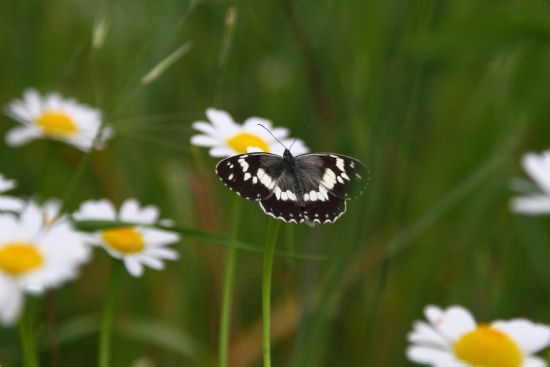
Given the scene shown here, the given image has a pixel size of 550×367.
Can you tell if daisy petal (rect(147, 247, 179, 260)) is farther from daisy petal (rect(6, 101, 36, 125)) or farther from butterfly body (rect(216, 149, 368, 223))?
daisy petal (rect(6, 101, 36, 125))

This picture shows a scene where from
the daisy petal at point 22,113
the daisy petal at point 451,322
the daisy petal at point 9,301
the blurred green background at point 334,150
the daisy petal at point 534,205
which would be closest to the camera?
the daisy petal at point 9,301

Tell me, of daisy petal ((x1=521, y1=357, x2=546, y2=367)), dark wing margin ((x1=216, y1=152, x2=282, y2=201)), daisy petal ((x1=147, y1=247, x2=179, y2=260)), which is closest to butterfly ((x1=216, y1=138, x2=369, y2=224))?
dark wing margin ((x1=216, y1=152, x2=282, y2=201))

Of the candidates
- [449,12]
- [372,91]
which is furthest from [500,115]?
[372,91]

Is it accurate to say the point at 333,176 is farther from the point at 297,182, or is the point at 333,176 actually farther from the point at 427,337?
the point at 427,337

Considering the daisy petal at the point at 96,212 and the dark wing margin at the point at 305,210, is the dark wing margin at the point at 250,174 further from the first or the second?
the daisy petal at the point at 96,212

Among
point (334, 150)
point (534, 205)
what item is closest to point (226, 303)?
point (534, 205)

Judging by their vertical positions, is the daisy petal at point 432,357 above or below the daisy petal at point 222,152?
below

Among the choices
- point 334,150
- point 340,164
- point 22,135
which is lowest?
point 340,164

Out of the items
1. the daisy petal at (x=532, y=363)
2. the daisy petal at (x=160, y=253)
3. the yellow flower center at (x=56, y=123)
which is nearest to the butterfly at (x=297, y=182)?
the daisy petal at (x=160, y=253)
